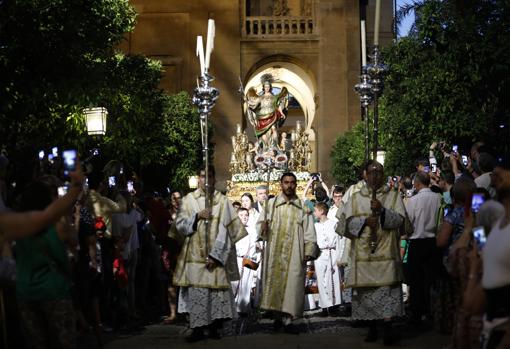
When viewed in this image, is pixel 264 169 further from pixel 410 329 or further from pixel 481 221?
pixel 481 221

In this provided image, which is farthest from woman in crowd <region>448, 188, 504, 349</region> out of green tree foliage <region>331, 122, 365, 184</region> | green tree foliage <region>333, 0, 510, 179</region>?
green tree foliage <region>331, 122, 365, 184</region>

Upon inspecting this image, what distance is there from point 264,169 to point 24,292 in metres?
24.0

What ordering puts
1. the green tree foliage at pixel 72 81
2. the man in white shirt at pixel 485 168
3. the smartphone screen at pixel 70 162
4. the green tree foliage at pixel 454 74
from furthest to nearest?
1. the green tree foliage at pixel 454 74
2. the green tree foliage at pixel 72 81
3. the man in white shirt at pixel 485 168
4. the smartphone screen at pixel 70 162

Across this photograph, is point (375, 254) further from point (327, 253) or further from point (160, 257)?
point (327, 253)

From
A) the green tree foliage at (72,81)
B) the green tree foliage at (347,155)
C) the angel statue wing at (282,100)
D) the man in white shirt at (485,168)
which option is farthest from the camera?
the green tree foliage at (347,155)

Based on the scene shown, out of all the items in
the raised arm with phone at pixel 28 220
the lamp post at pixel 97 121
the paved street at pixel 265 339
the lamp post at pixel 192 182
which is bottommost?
the paved street at pixel 265 339

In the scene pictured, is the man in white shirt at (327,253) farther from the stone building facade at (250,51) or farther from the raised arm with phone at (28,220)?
the stone building facade at (250,51)

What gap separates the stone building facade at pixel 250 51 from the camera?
42.8 metres

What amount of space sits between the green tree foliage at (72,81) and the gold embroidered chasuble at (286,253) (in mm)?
3143

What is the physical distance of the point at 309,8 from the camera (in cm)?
4566

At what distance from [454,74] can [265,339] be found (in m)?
13.4

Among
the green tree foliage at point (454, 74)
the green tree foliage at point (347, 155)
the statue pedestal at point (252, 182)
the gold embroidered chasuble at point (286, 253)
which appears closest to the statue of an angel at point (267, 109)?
the statue pedestal at point (252, 182)

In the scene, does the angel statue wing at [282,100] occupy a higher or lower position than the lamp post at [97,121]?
higher

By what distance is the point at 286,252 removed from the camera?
1230 centimetres
